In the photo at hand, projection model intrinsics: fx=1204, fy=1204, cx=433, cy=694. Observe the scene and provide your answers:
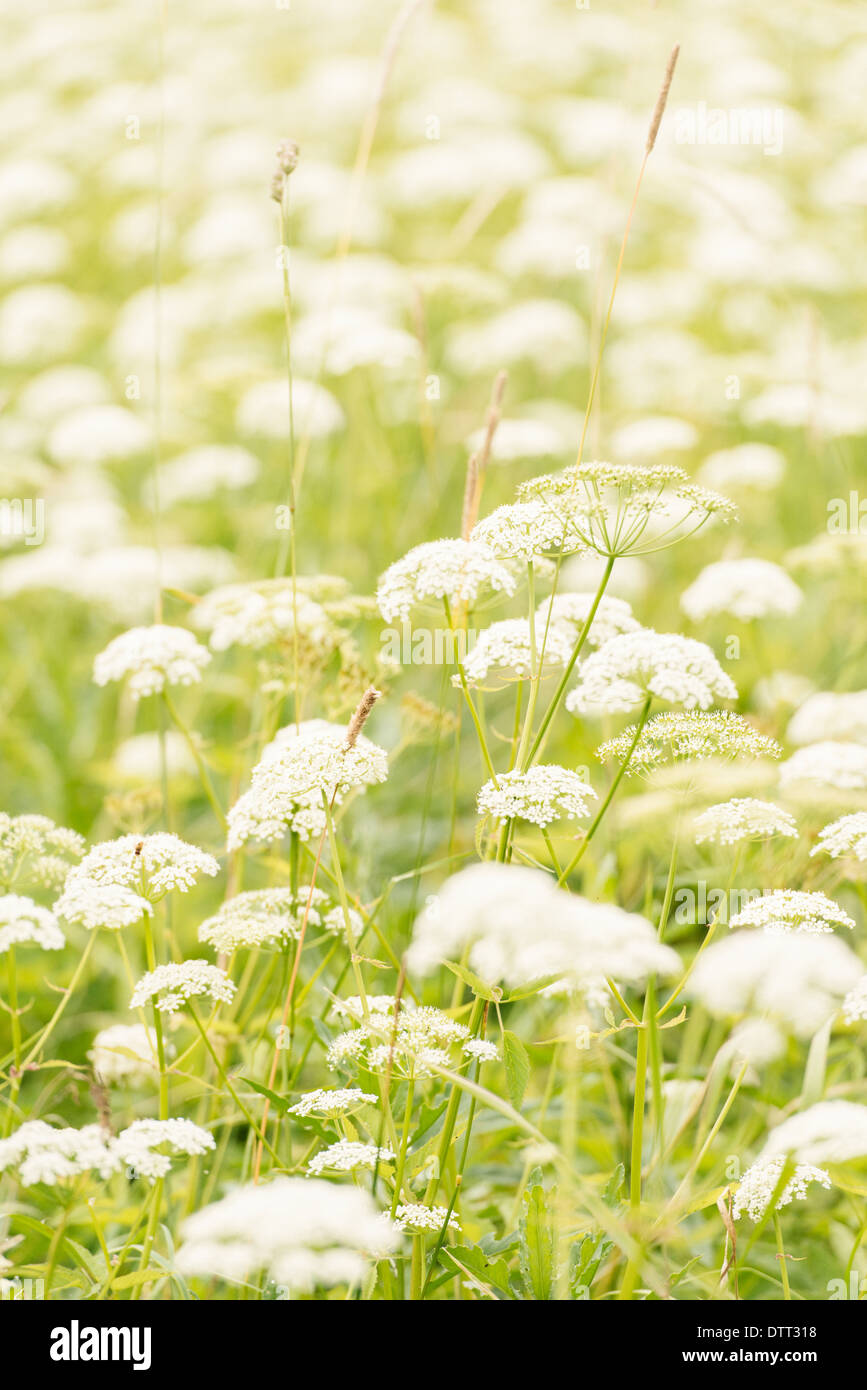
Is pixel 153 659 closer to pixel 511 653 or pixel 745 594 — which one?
pixel 511 653

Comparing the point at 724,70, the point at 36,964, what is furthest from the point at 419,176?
the point at 36,964

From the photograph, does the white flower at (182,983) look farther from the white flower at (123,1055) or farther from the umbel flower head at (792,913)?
the umbel flower head at (792,913)

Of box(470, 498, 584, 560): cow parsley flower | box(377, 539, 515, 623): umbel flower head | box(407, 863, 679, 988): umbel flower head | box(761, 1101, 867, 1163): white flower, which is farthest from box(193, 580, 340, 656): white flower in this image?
box(761, 1101, 867, 1163): white flower

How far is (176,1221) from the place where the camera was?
83.3 inches

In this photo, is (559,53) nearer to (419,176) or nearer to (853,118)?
(853,118)

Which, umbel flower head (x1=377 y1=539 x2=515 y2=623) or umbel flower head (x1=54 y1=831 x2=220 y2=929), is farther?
umbel flower head (x1=377 y1=539 x2=515 y2=623)

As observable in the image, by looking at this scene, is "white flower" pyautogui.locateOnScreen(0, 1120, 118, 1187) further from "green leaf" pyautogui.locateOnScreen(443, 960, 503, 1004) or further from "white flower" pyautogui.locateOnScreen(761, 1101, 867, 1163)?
"white flower" pyautogui.locateOnScreen(761, 1101, 867, 1163)

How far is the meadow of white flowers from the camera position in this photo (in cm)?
165

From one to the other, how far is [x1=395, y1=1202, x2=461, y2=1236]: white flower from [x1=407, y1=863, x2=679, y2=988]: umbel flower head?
38 centimetres

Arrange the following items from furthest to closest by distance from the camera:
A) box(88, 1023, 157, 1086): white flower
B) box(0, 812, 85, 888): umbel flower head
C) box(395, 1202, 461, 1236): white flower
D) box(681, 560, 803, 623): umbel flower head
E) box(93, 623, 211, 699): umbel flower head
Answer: box(681, 560, 803, 623): umbel flower head → box(93, 623, 211, 699): umbel flower head → box(88, 1023, 157, 1086): white flower → box(0, 812, 85, 888): umbel flower head → box(395, 1202, 461, 1236): white flower

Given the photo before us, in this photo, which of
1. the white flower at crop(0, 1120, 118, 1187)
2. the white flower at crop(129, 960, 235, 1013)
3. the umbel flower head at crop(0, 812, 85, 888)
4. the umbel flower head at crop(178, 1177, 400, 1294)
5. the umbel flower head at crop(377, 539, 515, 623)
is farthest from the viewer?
the umbel flower head at crop(0, 812, 85, 888)

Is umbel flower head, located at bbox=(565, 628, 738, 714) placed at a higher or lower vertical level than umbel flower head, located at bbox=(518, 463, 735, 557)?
lower

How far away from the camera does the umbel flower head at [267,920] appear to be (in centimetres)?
180

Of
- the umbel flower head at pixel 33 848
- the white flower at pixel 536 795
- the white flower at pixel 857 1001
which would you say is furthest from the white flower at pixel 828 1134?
the umbel flower head at pixel 33 848
